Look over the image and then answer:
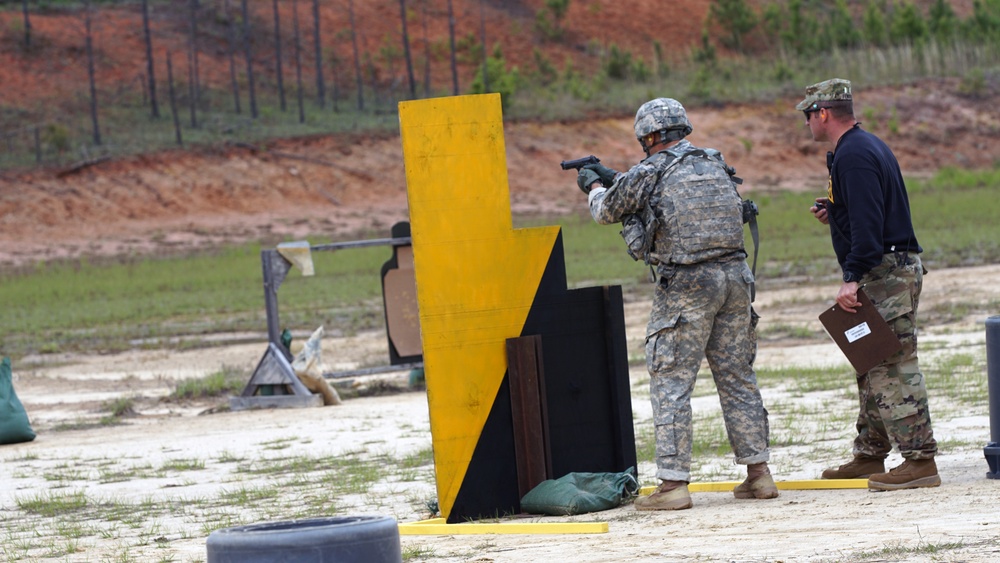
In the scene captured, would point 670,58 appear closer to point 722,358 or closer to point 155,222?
point 155,222

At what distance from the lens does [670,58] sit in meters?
59.6

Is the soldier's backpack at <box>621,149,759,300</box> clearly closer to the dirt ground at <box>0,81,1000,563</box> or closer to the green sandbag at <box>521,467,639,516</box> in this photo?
the green sandbag at <box>521,467,639,516</box>

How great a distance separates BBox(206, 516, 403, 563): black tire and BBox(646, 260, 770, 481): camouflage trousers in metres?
2.89

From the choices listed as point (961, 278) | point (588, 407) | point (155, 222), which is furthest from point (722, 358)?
point (155, 222)

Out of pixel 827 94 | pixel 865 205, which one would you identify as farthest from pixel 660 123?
pixel 865 205

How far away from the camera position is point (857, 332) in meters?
6.32

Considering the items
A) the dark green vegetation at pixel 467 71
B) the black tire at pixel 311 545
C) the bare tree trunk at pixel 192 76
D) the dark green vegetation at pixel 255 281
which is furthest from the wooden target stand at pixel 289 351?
the bare tree trunk at pixel 192 76

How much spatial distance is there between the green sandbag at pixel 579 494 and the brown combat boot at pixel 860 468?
1027 mm

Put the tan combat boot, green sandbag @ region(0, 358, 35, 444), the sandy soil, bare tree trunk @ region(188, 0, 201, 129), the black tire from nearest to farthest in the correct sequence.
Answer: the black tire, the sandy soil, the tan combat boot, green sandbag @ region(0, 358, 35, 444), bare tree trunk @ region(188, 0, 201, 129)

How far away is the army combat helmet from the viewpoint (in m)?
6.43

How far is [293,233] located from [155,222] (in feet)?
13.3

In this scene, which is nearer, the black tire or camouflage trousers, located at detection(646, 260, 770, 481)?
the black tire

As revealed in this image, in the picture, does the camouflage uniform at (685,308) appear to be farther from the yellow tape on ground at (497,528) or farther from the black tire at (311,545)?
the black tire at (311,545)

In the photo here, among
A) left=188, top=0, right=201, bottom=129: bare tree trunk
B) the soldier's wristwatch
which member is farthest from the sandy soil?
left=188, top=0, right=201, bottom=129: bare tree trunk
